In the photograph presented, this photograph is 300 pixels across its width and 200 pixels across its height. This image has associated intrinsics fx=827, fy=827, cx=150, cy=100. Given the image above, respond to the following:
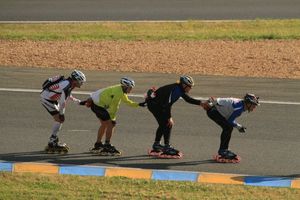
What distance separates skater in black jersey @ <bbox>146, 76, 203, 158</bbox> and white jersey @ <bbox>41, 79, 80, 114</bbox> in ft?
5.34

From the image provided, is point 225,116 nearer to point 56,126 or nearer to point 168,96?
point 168,96

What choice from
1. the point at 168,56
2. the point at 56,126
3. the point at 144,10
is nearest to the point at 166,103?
the point at 56,126

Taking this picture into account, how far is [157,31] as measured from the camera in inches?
1210

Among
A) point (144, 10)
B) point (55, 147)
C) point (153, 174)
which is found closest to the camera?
point (153, 174)

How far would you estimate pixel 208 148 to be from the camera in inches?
715

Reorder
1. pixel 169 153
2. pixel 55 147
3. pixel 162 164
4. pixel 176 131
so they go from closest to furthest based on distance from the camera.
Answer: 1. pixel 162 164
2. pixel 169 153
3. pixel 55 147
4. pixel 176 131

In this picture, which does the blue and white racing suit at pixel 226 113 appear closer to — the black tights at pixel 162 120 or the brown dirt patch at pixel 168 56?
the black tights at pixel 162 120

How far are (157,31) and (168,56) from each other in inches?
141

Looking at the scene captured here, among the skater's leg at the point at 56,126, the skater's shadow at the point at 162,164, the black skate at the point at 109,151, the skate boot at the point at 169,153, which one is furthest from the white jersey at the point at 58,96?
the skate boot at the point at 169,153

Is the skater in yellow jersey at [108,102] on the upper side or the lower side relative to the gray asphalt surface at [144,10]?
lower

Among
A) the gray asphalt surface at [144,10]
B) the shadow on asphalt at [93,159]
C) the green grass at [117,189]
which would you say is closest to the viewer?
the green grass at [117,189]

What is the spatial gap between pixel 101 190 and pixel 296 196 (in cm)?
352

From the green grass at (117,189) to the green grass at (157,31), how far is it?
47.2 feet

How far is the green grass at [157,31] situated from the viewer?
29750mm
